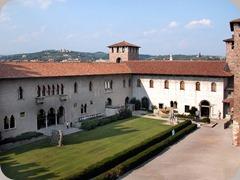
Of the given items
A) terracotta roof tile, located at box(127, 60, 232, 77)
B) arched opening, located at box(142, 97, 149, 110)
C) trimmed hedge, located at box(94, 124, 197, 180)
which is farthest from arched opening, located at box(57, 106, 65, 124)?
terracotta roof tile, located at box(127, 60, 232, 77)

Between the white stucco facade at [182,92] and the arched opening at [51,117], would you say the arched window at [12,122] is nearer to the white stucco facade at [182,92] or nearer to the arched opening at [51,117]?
the arched opening at [51,117]

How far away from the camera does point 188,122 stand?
36.7m

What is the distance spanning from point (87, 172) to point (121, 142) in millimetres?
9849

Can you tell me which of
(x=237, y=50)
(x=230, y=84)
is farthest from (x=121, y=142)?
(x=230, y=84)

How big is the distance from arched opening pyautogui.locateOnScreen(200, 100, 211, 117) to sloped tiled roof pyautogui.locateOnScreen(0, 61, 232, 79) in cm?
388

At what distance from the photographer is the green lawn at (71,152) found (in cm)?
2153

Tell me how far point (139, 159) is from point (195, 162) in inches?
166

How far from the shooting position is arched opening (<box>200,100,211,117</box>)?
43.5 meters

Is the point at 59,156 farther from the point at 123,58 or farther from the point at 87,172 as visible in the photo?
the point at 123,58

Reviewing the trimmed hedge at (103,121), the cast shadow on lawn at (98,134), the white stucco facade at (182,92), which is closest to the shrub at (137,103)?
the white stucco facade at (182,92)

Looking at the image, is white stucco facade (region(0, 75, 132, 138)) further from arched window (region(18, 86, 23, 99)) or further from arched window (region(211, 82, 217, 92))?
arched window (region(211, 82, 217, 92))

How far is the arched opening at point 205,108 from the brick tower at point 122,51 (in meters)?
16.8

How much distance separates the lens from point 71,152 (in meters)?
26.0

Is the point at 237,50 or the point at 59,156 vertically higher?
the point at 237,50
